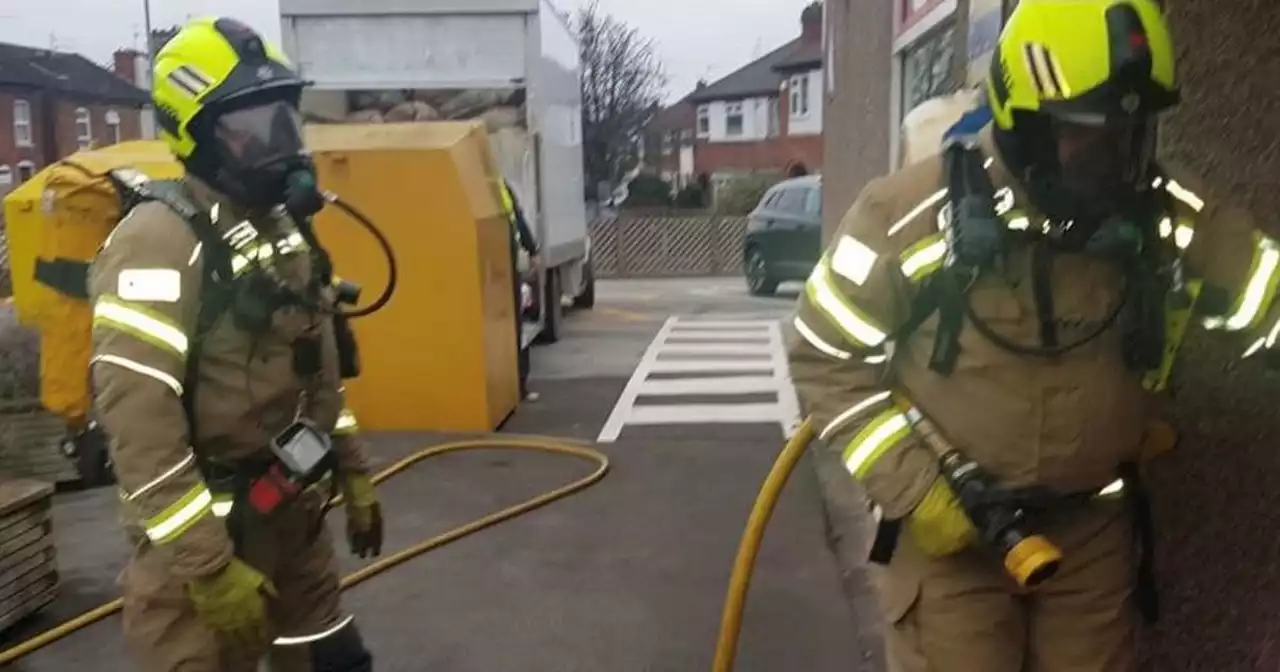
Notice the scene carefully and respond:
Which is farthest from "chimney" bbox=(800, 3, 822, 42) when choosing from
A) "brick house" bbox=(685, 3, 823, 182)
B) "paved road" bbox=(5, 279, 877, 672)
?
"paved road" bbox=(5, 279, 877, 672)

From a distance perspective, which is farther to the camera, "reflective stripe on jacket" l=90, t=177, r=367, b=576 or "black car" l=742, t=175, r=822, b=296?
"black car" l=742, t=175, r=822, b=296

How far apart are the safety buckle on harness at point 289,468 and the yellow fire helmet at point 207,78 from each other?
2.29 ft

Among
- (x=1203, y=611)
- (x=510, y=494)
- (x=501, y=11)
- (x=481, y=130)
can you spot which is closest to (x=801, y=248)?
(x=501, y=11)

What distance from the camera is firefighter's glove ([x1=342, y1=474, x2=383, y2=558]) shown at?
363cm

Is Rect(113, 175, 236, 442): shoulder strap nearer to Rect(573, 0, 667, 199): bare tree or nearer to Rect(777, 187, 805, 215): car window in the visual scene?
Rect(777, 187, 805, 215): car window

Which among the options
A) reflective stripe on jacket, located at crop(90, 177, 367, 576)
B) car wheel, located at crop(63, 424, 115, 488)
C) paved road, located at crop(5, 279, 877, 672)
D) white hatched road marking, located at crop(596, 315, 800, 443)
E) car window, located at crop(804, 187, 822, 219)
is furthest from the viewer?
car window, located at crop(804, 187, 822, 219)

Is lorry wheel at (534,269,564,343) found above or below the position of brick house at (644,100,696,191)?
below

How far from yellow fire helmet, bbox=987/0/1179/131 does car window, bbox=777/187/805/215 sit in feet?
57.3

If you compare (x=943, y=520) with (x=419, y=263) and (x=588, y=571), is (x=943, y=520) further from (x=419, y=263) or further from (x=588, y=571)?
(x=419, y=263)

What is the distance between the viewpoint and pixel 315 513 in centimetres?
335

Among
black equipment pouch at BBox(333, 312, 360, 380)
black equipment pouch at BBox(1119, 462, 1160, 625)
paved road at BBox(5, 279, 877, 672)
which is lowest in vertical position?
paved road at BBox(5, 279, 877, 672)

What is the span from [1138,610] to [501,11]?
9261mm

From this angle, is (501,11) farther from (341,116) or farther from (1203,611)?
(1203,611)

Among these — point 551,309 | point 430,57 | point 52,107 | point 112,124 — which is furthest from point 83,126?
point 430,57
